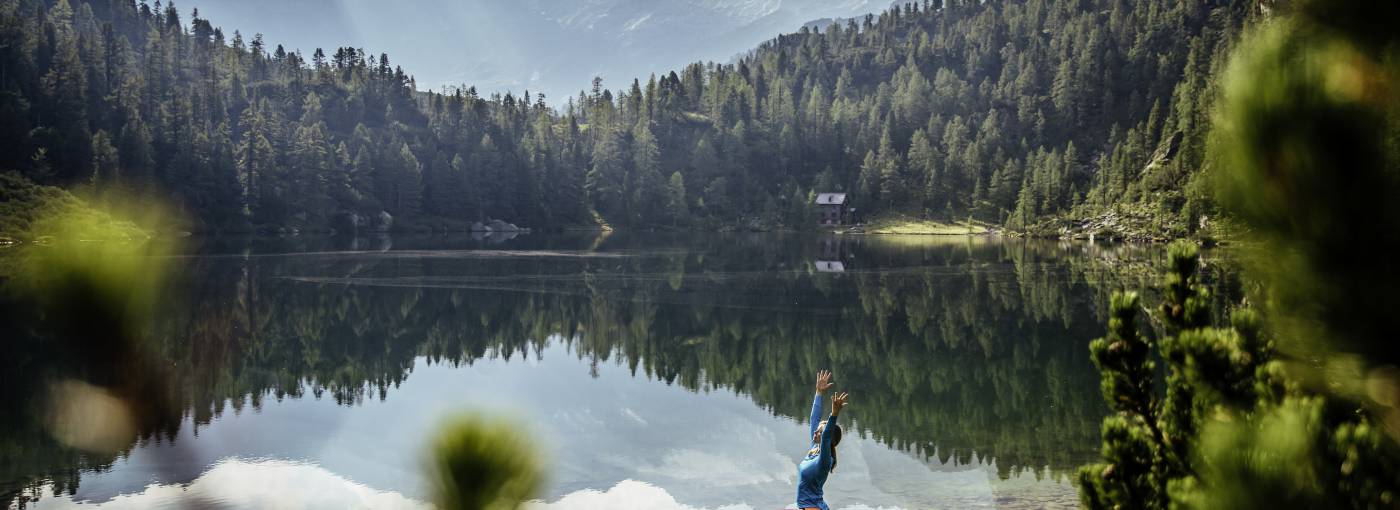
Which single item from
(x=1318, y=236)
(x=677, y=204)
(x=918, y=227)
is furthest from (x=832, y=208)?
(x=1318, y=236)

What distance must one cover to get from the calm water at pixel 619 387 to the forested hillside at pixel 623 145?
232ft

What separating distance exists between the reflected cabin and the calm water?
101 metres

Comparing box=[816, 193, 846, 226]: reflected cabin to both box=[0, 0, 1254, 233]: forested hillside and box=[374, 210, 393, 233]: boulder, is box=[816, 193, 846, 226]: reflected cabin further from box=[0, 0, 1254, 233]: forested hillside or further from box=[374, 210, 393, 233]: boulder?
box=[374, 210, 393, 233]: boulder

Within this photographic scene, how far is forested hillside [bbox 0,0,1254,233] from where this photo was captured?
122m

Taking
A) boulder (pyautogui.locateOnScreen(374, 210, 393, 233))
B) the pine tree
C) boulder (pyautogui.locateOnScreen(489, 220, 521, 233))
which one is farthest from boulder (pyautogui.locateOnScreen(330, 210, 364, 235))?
the pine tree

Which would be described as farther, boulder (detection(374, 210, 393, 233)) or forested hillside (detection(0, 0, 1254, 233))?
boulder (detection(374, 210, 393, 233))

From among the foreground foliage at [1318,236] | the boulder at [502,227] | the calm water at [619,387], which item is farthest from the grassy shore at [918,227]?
the foreground foliage at [1318,236]

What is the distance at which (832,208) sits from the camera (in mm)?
166625

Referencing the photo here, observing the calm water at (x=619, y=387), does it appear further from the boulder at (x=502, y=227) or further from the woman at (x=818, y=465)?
the boulder at (x=502, y=227)

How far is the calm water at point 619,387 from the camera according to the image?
62.1 feet

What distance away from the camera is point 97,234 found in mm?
5520

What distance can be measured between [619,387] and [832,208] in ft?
456

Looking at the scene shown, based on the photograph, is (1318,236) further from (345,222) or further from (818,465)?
(345,222)

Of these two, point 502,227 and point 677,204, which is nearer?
point 502,227
